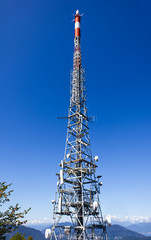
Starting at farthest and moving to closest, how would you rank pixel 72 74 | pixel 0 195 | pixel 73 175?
1. pixel 72 74
2. pixel 73 175
3. pixel 0 195

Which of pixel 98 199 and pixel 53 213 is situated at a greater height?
pixel 98 199

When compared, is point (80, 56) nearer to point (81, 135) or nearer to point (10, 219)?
point (81, 135)

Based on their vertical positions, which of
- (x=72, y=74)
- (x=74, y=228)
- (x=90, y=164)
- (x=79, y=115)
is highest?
(x=72, y=74)

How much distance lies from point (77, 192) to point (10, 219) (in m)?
18.7

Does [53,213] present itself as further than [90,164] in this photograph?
No

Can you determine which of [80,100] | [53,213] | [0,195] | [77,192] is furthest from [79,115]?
[0,195]

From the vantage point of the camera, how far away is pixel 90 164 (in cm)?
3356

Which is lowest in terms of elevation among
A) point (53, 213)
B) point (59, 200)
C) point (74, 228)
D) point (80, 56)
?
A: point (74, 228)

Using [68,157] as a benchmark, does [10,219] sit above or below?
below

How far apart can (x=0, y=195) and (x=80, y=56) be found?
36.6m

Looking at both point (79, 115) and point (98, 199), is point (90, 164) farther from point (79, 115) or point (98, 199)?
point (79, 115)

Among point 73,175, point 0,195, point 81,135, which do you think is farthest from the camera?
point 81,135

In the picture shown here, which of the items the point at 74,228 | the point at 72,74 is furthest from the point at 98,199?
the point at 72,74

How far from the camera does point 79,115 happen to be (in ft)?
123
